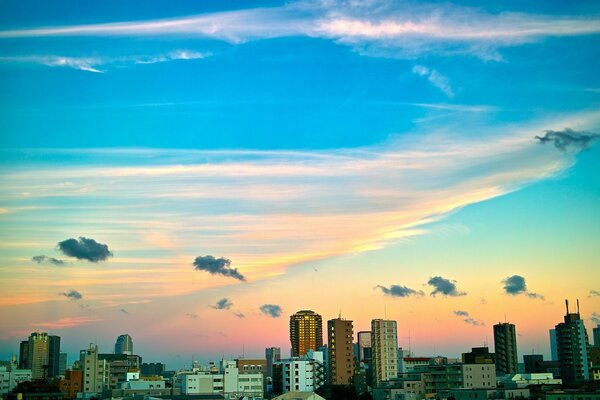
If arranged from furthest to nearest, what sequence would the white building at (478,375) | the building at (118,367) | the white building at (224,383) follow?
the building at (118,367) < the white building at (224,383) < the white building at (478,375)

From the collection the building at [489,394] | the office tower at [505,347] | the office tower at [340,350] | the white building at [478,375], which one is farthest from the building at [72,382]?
the office tower at [505,347]

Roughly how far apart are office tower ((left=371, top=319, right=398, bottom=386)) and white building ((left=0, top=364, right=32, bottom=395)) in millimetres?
32088

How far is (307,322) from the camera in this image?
11400 centimetres

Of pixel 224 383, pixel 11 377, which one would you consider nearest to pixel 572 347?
pixel 224 383

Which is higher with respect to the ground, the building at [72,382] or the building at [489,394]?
the building at [72,382]

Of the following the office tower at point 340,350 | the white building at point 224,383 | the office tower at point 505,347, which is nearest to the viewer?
the white building at point 224,383

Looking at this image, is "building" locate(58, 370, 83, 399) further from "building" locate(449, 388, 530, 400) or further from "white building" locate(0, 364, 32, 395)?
"building" locate(449, 388, 530, 400)

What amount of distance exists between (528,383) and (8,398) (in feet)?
117

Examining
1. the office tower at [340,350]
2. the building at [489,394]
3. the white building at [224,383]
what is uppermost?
the office tower at [340,350]

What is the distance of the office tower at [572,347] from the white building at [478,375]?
16.9 m

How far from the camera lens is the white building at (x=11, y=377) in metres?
75.1

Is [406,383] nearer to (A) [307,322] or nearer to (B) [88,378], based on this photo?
(B) [88,378]

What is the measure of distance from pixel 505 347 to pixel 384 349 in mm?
14575

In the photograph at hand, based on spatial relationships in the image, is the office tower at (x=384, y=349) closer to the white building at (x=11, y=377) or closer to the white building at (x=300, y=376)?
the white building at (x=300, y=376)
